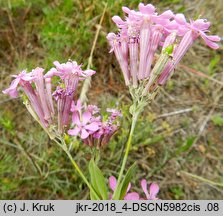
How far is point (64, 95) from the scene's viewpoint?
1441 millimetres

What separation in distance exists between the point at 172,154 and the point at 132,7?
108cm

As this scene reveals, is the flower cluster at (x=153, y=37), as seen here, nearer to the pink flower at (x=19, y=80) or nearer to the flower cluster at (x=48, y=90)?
the flower cluster at (x=48, y=90)

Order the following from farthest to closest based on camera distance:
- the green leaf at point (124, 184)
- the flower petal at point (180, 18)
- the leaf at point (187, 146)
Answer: the leaf at point (187, 146), the green leaf at point (124, 184), the flower petal at point (180, 18)

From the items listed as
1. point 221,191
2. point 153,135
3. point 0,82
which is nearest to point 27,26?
point 0,82

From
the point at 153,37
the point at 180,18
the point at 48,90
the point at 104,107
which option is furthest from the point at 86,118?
the point at 104,107

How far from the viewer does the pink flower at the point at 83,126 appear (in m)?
1.54

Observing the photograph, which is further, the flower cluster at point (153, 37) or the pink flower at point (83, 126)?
the pink flower at point (83, 126)

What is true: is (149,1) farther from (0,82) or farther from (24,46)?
(0,82)

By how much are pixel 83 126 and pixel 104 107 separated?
0.96 metres

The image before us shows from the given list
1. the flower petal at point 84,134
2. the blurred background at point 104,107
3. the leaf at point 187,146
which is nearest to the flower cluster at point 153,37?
the flower petal at point 84,134

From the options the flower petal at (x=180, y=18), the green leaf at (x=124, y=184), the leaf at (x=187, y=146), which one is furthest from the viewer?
the leaf at (x=187, y=146)

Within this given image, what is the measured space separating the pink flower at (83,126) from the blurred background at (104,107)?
0.67 meters

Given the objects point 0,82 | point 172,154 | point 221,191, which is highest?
point 0,82

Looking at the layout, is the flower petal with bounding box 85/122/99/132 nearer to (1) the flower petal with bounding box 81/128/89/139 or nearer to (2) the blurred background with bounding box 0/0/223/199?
(1) the flower petal with bounding box 81/128/89/139
